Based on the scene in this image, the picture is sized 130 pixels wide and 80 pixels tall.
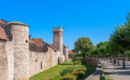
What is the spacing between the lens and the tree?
63.8m

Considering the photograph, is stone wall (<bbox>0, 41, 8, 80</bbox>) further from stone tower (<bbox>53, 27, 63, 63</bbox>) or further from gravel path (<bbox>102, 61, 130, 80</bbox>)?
stone tower (<bbox>53, 27, 63, 63</bbox>)

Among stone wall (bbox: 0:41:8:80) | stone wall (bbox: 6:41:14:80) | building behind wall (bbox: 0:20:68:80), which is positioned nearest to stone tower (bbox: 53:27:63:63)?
building behind wall (bbox: 0:20:68:80)

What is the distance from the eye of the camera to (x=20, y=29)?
16938mm

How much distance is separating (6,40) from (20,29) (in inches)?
98.7

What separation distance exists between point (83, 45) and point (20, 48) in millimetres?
48983

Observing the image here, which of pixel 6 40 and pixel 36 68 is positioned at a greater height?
pixel 6 40

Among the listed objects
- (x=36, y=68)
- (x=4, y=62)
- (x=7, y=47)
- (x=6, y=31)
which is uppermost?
(x=6, y=31)

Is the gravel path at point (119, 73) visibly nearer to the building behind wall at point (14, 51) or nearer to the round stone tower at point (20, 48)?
the round stone tower at point (20, 48)

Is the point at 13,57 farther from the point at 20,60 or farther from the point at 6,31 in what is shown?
the point at 6,31

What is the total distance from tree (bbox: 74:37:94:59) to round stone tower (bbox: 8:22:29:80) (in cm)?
4734

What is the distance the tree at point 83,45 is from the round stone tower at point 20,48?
155 ft

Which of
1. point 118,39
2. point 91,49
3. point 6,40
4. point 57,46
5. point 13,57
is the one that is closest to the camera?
point 6,40

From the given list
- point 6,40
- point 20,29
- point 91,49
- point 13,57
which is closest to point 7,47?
point 6,40

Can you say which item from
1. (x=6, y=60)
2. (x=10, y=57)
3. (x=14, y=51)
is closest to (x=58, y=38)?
(x=14, y=51)
